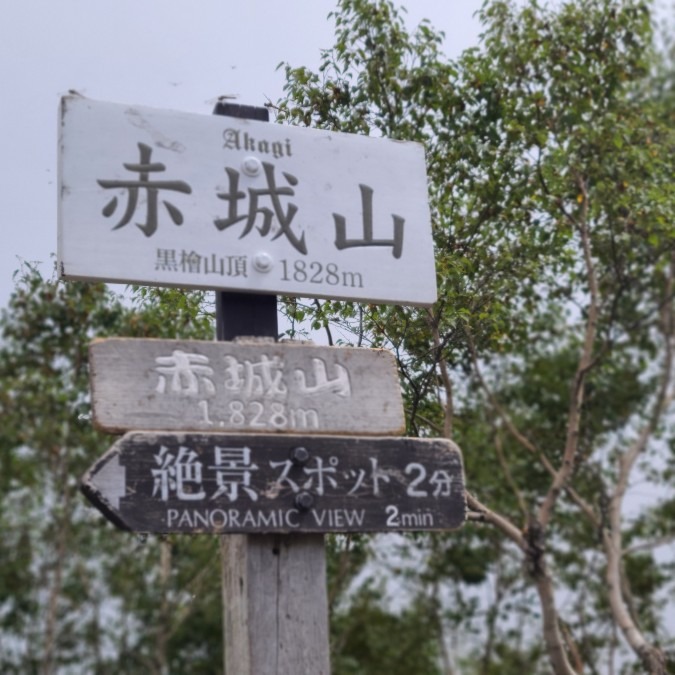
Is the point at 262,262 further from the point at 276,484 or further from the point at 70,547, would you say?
the point at 70,547

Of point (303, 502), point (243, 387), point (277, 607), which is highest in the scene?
point (243, 387)

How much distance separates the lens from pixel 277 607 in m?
3.60

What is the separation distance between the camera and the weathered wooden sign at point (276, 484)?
3.38 m

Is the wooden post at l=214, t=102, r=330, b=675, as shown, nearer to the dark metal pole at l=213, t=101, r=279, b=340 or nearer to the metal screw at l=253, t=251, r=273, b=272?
the dark metal pole at l=213, t=101, r=279, b=340

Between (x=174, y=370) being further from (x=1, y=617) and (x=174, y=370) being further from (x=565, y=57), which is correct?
(x=1, y=617)

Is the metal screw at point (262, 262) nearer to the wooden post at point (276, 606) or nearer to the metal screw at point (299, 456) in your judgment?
the metal screw at point (299, 456)

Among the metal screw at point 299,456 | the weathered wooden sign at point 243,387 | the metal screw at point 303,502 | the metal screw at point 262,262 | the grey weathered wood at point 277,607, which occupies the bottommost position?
the grey weathered wood at point 277,607

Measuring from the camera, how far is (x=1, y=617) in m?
16.8

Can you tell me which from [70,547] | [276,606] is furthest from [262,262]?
[70,547]

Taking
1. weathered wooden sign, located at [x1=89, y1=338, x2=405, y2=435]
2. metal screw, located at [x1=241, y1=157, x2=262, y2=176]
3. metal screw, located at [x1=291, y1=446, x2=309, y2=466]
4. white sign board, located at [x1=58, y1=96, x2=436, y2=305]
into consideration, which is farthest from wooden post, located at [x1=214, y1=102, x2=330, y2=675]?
metal screw, located at [x1=241, y1=157, x2=262, y2=176]

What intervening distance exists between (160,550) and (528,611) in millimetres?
5286

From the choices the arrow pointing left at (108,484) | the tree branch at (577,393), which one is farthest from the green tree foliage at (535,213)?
the arrow pointing left at (108,484)

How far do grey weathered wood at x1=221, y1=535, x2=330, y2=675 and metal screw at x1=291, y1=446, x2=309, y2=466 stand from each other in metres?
0.29

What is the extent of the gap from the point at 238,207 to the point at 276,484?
3.41 ft
